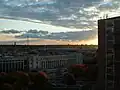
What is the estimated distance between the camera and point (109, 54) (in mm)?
A: 30016

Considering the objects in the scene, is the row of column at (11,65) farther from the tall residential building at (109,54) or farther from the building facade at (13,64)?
the tall residential building at (109,54)

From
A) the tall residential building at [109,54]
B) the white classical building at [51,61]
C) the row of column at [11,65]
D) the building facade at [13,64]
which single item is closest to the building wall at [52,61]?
the white classical building at [51,61]

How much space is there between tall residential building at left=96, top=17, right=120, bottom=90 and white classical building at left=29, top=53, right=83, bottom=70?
3873 cm

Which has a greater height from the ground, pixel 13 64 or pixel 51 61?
pixel 51 61

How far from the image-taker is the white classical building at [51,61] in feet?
235

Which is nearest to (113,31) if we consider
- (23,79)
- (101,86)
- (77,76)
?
(101,86)

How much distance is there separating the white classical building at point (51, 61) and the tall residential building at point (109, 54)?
3873cm

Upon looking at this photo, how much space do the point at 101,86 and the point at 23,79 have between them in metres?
8.50

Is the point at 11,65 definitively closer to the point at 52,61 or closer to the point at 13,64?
the point at 13,64

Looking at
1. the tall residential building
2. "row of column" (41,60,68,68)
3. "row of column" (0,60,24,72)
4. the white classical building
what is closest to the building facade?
"row of column" (0,60,24,72)

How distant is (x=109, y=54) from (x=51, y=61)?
4932 cm

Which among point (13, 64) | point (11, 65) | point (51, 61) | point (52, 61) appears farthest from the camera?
point (52, 61)

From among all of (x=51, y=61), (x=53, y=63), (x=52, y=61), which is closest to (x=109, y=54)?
(x=51, y=61)

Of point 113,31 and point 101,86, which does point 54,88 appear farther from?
point 113,31
